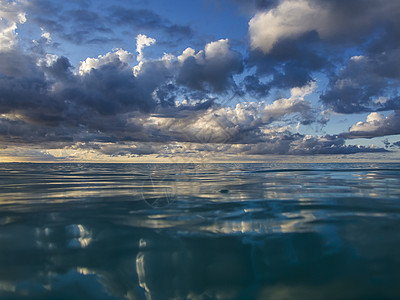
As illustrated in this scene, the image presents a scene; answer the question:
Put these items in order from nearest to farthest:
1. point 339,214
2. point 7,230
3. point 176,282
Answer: point 176,282 < point 7,230 < point 339,214

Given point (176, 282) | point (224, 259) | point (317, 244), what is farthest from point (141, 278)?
point (317, 244)

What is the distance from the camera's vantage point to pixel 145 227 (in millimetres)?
7465

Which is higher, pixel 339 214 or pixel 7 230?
pixel 7 230

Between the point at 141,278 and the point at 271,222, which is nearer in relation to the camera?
the point at 141,278

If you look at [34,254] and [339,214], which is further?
[339,214]

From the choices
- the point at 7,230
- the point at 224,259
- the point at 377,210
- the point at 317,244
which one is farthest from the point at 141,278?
the point at 377,210

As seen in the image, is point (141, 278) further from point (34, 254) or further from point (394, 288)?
point (394, 288)

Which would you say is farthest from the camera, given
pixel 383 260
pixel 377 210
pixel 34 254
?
pixel 377 210

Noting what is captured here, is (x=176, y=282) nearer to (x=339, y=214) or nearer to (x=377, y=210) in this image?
(x=339, y=214)

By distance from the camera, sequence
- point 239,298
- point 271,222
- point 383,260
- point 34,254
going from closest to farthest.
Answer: point 239,298 < point 383,260 < point 34,254 < point 271,222

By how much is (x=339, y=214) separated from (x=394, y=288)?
504 centimetres

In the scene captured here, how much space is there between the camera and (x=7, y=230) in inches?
290

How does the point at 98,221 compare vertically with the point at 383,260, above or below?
above

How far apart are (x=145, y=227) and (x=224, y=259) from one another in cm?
311
